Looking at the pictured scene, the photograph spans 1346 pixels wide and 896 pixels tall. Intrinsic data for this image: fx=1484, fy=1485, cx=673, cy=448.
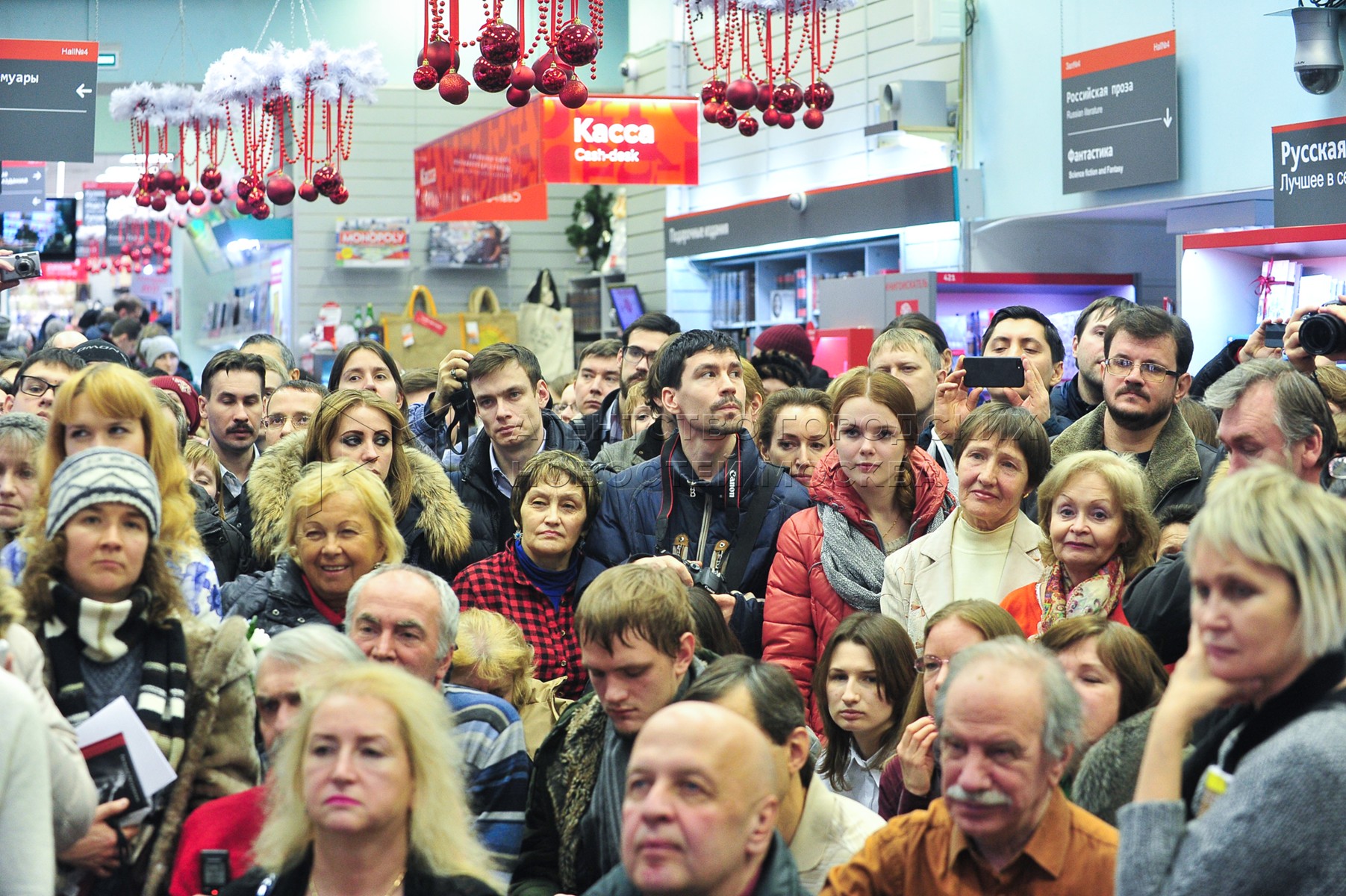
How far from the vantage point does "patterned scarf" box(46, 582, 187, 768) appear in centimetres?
270

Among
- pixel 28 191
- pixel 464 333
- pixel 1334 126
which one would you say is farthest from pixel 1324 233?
pixel 28 191

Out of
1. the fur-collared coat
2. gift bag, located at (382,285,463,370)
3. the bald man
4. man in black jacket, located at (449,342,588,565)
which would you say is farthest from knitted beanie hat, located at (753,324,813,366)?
the bald man

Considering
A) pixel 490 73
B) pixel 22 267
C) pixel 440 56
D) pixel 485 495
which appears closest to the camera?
pixel 485 495

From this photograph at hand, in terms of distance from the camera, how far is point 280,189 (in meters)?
9.79

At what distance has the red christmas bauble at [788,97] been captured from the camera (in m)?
8.85

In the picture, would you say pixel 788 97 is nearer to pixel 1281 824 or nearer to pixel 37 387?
pixel 37 387

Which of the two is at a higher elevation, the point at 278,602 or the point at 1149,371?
the point at 1149,371

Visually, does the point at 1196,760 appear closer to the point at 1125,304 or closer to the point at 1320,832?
the point at 1320,832

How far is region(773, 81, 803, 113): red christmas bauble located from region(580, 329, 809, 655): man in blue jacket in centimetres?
478

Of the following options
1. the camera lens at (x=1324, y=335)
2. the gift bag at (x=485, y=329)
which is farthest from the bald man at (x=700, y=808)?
the gift bag at (x=485, y=329)

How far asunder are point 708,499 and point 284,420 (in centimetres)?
175

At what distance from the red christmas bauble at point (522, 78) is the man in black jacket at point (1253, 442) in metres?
4.49

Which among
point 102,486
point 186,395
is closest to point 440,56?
point 186,395

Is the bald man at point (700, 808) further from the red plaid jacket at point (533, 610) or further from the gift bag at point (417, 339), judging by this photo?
the gift bag at point (417, 339)
